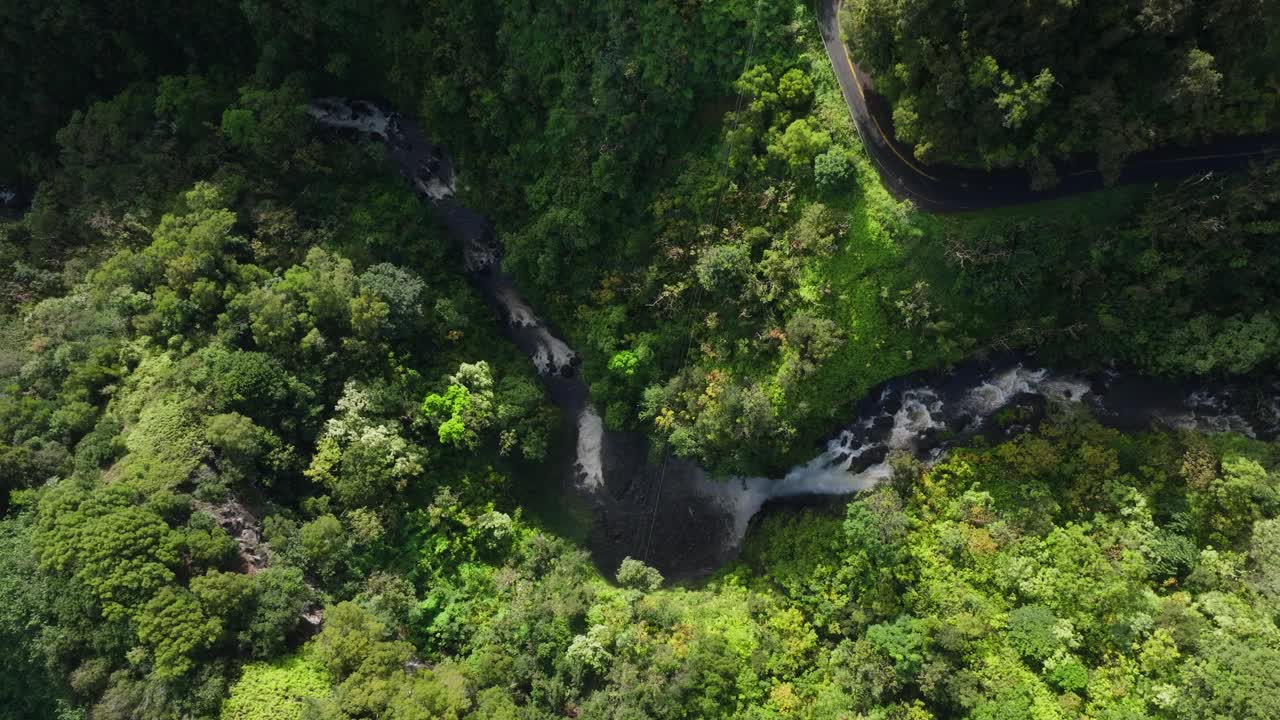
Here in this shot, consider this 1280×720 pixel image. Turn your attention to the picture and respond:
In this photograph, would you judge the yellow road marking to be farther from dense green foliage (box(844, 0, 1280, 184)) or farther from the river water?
the river water

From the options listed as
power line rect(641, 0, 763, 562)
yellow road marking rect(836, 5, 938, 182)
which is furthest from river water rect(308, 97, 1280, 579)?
yellow road marking rect(836, 5, 938, 182)

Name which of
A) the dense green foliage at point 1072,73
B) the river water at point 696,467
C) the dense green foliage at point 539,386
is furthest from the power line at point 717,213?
the dense green foliage at point 1072,73

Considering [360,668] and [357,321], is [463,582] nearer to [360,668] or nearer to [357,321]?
[360,668]

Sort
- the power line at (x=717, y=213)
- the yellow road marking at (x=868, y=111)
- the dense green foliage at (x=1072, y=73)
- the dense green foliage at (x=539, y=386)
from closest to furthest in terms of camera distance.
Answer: the dense green foliage at (x=1072, y=73)
the dense green foliage at (x=539, y=386)
the yellow road marking at (x=868, y=111)
the power line at (x=717, y=213)

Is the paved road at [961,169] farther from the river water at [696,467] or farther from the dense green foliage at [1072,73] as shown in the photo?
the river water at [696,467]

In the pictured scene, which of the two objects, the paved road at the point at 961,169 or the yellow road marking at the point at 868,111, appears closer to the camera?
the paved road at the point at 961,169
